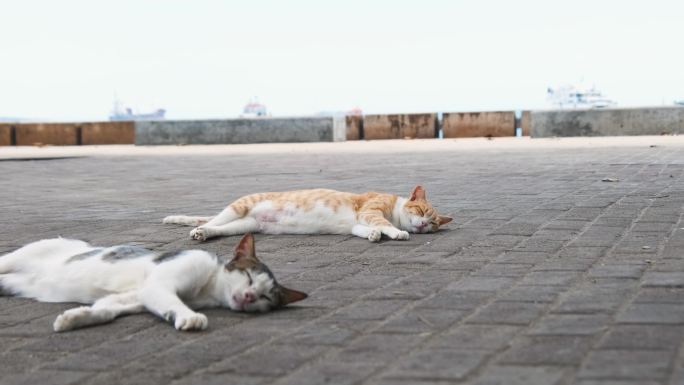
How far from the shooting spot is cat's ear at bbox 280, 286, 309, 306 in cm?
430

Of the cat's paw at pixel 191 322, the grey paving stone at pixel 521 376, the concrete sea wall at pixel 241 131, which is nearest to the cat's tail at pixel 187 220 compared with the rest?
the cat's paw at pixel 191 322

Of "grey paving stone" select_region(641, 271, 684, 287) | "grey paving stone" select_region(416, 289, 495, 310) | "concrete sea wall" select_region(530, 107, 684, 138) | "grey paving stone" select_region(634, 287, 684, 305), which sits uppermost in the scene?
"concrete sea wall" select_region(530, 107, 684, 138)

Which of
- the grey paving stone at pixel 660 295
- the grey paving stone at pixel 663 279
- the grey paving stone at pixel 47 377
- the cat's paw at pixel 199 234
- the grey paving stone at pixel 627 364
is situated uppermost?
the cat's paw at pixel 199 234

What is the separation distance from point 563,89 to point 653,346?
128 metres

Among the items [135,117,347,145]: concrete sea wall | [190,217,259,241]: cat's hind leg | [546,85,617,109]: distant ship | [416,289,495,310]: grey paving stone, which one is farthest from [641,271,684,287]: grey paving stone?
[546,85,617,109]: distant ship

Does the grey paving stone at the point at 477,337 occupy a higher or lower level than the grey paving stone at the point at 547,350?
lower

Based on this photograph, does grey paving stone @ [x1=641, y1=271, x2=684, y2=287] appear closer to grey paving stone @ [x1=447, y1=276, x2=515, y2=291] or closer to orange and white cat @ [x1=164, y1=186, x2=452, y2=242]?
grey paving stone @ [x1=447, y1=276, x2=515, y2=291]

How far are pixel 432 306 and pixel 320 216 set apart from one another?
8.61 feet

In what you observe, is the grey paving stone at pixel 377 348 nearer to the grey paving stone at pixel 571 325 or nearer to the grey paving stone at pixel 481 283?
the grey paving stone at pixel 571 325

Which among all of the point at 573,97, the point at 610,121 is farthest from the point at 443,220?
the point at 573,97

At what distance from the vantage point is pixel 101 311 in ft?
13.4

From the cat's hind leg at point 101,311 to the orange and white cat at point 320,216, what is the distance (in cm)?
227

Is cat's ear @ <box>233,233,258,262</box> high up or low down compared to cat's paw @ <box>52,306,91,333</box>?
up

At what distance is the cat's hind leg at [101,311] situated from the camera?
156 inches
